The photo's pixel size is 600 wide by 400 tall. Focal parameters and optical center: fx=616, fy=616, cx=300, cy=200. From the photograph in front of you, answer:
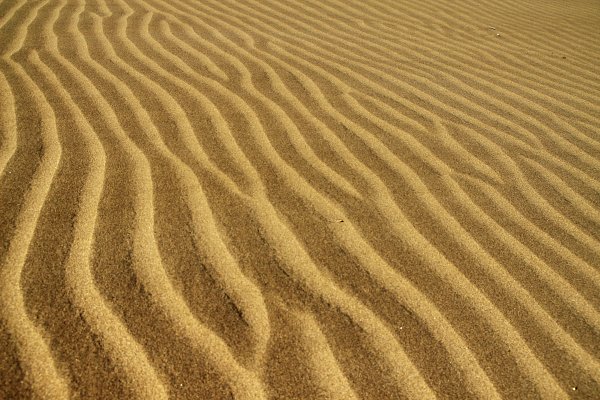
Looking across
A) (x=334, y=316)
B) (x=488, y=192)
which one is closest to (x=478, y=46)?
(x=488, y=192)

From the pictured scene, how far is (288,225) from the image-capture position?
212 cm

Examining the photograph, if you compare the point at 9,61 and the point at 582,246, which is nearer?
the point at 582,246

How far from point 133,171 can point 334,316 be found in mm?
1083

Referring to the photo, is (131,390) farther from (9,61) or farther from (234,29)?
(234,29)

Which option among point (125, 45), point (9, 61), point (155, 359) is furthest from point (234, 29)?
point (155, 359)

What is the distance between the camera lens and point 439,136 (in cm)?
300

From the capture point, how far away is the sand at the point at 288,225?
1.54m

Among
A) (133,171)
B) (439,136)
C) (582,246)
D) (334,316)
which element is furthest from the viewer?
(439,136)

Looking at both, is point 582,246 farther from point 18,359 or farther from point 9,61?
point 9,61

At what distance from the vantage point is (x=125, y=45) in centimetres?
400

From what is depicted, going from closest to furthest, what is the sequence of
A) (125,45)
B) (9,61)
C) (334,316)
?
(334,316) → (9,61) → (125,45)

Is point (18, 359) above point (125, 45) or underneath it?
underneath

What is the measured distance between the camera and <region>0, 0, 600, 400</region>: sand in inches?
60.6

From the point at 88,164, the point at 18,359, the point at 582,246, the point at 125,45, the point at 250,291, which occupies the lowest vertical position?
the point at 582,246
